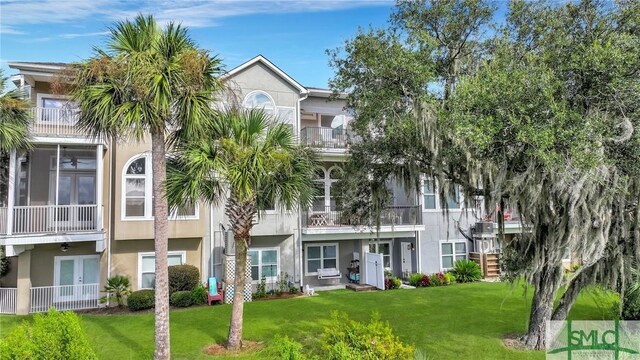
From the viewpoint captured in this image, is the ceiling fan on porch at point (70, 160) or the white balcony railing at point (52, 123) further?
the ceiling fan on porch at point (70, 160)

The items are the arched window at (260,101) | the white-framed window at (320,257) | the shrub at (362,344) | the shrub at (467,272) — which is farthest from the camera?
the shrub at (467,272)

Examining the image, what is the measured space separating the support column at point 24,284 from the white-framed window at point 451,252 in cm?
1847

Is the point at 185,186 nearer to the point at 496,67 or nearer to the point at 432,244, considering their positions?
the point at 496,67

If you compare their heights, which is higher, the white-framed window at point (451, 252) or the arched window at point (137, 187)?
the arched window at point (137, 187)

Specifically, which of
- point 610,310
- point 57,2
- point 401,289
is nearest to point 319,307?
point 401,289

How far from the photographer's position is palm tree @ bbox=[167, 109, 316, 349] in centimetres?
940

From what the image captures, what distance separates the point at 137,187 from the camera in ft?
52.1

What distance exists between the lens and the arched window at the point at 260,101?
58.5 ft

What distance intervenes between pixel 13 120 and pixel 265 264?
10.8 meters

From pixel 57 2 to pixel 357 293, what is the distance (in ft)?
47.3

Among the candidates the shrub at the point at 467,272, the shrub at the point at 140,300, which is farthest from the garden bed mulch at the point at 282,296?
the shrub at the point at 467,272

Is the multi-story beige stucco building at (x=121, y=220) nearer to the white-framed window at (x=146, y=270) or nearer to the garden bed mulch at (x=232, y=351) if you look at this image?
→ the white-framed window at (x=146, y=270)

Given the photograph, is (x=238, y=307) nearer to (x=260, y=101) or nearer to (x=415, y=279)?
(x=260, y=101)

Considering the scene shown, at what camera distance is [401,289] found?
59.1ft
